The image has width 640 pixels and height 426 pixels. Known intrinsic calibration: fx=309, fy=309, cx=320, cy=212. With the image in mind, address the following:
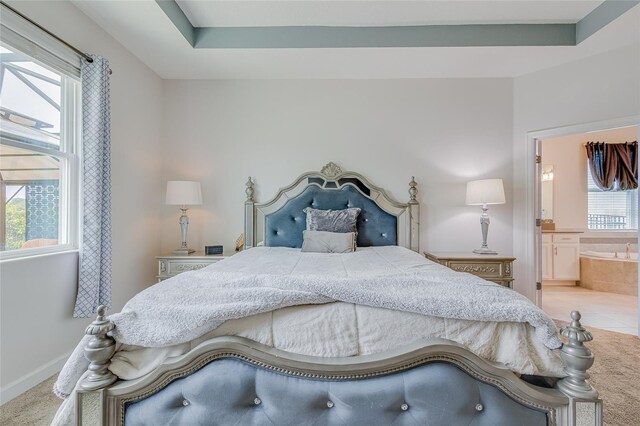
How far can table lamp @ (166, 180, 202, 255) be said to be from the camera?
3.03 metres

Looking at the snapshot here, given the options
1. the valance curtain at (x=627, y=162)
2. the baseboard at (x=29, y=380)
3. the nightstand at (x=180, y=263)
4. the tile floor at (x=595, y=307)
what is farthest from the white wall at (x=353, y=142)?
the valance curtain at (x=627, y=162)

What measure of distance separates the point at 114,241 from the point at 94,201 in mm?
563

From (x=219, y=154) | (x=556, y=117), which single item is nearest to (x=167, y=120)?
(x=219, y=154)

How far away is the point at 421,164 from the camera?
338 cm

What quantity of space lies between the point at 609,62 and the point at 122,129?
453cm

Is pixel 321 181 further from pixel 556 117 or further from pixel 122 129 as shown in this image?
pixel 556 117

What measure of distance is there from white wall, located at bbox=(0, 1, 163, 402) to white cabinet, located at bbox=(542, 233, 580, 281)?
17.6 ft

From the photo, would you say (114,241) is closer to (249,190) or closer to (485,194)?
(249,190)

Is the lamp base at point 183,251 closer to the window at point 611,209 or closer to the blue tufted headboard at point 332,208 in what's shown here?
the blue tufted headboard at point 332,208

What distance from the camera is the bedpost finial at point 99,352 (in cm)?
A: 105

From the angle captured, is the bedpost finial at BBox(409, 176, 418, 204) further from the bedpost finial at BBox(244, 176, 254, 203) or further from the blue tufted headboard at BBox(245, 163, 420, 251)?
the bedpost finial at BBox(244, 176, 254, 203)

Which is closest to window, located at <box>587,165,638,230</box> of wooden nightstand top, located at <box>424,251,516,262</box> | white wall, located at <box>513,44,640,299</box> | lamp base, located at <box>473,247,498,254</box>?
white wall, located at <box>513,44,640,299</box>

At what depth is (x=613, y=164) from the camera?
503cm

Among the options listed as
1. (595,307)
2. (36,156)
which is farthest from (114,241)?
(595,307)
